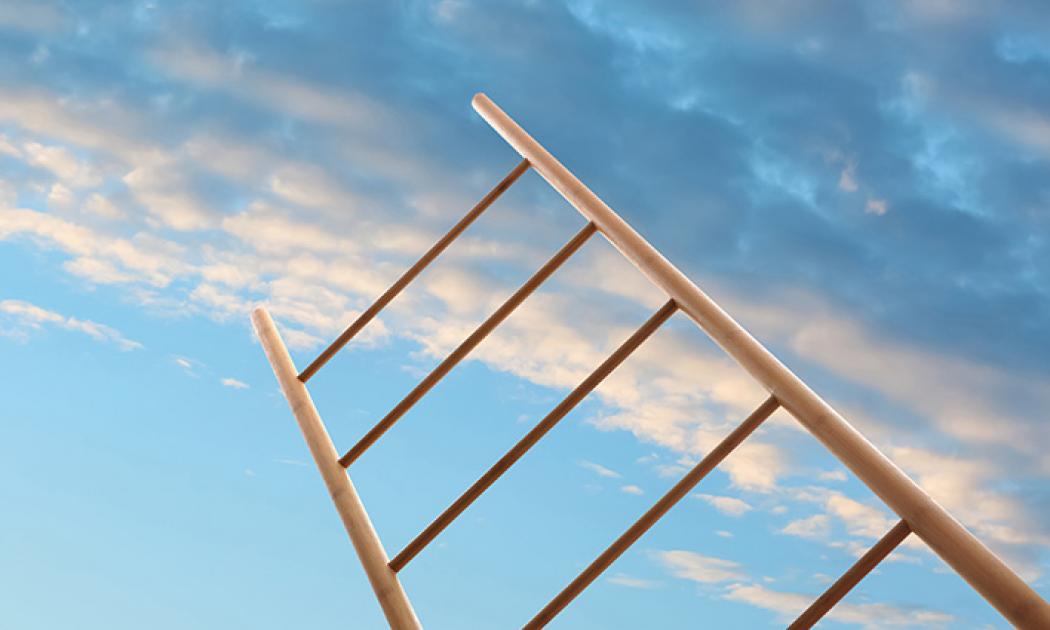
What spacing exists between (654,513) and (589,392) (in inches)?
5.7

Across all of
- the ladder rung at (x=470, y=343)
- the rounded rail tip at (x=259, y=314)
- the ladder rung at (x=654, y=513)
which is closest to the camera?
the ladder rung at (x=654, y=513)

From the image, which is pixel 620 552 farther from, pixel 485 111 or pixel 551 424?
pixel 485 111

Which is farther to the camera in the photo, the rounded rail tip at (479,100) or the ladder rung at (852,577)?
the rounded rail tip at (479,100)

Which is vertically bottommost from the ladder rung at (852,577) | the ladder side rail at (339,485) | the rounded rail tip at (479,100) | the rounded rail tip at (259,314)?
the ladder rung at (852,577)

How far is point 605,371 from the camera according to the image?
0.84 metres

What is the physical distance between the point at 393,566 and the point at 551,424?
0.55ft

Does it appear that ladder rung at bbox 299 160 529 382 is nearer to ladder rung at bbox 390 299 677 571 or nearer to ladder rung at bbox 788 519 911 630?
ladder rung at bbox 390 299 677 571

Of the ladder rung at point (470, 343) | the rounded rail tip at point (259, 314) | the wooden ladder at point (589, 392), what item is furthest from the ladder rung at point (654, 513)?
the rounded rail tip at point (259, 314)

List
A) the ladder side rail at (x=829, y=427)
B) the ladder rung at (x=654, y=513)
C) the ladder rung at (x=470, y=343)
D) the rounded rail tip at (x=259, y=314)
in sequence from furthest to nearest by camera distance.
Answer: the rounded rail tip at (x=259, y=314) < the ladder rung at (x=470, y=343) < the ladder rung at (x=654, y=513) < the ladder side rail at (x=829, y=427)

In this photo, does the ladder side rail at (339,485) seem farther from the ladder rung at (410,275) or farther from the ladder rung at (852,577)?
the ladder rung at (852,577)

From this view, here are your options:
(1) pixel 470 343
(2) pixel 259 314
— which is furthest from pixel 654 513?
(2) pixel 259 314

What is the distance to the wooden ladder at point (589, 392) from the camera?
62 centimetres

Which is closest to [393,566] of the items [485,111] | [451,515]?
[451,515]

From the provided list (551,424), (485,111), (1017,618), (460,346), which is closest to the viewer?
(1017,618)
